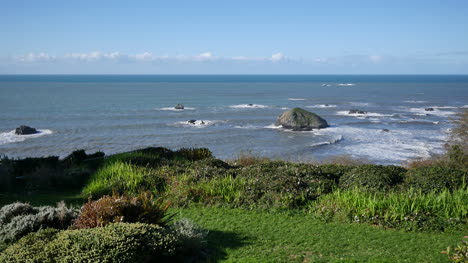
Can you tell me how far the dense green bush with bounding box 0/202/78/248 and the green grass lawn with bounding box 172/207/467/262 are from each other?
9.52 ft

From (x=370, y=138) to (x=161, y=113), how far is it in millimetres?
32882

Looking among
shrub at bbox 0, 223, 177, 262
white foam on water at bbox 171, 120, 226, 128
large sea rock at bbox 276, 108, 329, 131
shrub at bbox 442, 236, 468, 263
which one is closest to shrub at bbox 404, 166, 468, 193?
shrub at bbox 442, 236, 468, 263

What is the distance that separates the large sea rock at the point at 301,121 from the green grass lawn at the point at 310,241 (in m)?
35.8

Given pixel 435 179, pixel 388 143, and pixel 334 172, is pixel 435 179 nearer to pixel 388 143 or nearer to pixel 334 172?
pixel 334 172

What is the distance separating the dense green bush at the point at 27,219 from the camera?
7.78m

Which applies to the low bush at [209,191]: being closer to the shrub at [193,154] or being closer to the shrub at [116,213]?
the shrub at [116,213]

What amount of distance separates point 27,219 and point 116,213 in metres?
1.75

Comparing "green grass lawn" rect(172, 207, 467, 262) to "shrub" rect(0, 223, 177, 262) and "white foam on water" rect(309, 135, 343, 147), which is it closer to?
"shrub" rect(0, 223, 177, 262)

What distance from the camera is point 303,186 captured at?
11469 mm

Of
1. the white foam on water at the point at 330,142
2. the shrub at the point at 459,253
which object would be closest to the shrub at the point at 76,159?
the shrub at the point at 459,253

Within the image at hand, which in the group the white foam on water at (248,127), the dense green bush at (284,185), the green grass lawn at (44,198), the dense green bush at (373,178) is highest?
the dense green bush at (373,178)

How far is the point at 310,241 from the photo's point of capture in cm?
806

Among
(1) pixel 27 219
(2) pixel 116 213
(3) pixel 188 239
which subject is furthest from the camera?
(1) pixel 27 219

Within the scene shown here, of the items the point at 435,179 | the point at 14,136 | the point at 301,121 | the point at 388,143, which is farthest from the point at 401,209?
the point at 14,136
